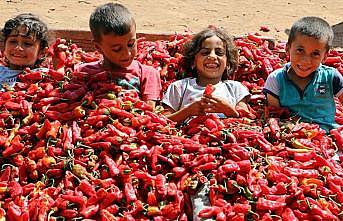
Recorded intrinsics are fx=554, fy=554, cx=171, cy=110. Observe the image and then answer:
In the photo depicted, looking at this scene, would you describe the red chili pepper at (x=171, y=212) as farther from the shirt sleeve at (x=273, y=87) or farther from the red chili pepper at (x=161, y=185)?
the shirt sleeve at (x=273, y=87)

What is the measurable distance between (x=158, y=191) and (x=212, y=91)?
1055mm

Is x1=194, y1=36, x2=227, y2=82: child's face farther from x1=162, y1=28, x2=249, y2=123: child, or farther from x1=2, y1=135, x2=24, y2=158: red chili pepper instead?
x1=2, y1=135, x2=24, y2=158: red chili pepper

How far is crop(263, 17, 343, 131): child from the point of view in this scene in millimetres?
4477

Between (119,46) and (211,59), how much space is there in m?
0.84

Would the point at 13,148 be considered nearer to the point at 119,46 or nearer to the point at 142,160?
the point at 142,160

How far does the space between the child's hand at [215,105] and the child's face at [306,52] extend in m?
0.68

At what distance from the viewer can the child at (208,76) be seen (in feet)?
15.6

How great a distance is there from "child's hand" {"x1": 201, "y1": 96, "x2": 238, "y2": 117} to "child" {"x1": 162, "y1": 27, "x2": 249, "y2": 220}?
0.01m

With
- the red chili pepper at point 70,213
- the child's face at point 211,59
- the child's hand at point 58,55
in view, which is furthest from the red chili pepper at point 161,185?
the child's hand at point 58,55

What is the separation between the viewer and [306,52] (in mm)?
4477

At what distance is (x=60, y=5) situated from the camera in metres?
9.57

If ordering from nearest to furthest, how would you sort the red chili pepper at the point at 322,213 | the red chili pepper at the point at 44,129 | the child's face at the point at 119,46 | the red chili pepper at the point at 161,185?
the red chili pepper at the point at 322,213 → the red chili pepper at the point at 161,185 → the red chili pepper at the point at 44,129 → the child's face at the point at 119,46

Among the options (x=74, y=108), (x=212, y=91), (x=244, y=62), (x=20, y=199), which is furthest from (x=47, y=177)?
(x=244, y=62)

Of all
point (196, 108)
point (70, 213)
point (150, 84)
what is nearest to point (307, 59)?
point (196, 108)
